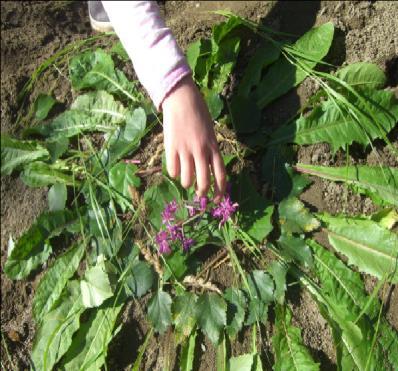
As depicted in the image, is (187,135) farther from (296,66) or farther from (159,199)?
(296,66)

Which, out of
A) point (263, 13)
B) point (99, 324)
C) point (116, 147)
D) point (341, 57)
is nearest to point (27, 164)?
point (116, 147)

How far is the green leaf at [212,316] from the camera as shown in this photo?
3.97 ft

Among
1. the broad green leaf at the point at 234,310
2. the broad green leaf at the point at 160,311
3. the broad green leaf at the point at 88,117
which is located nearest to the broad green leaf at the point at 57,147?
the broad green leaf at the point at 88,117

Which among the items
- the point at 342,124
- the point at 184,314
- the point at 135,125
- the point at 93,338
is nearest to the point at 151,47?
the point at 135,125

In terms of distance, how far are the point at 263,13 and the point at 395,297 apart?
846mm

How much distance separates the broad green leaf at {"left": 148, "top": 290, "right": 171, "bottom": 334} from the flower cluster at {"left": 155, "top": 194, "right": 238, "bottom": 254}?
107 millimetres

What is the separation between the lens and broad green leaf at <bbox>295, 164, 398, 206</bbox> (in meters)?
1.21

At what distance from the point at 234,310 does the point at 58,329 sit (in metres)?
0.45

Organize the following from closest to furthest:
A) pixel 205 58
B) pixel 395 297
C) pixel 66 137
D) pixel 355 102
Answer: pixel 395 297 → pixel 355 102 → pixel 205 58 → pixel 66 137

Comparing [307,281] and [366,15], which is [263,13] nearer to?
[366,15]

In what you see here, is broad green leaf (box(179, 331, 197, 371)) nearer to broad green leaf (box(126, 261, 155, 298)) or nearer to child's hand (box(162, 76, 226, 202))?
broad green leaf (box(126, 261, 155, 298))

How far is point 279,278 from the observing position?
3.98 ft

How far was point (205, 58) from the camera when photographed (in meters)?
1.40

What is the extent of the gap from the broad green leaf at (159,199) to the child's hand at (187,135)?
0.27m
